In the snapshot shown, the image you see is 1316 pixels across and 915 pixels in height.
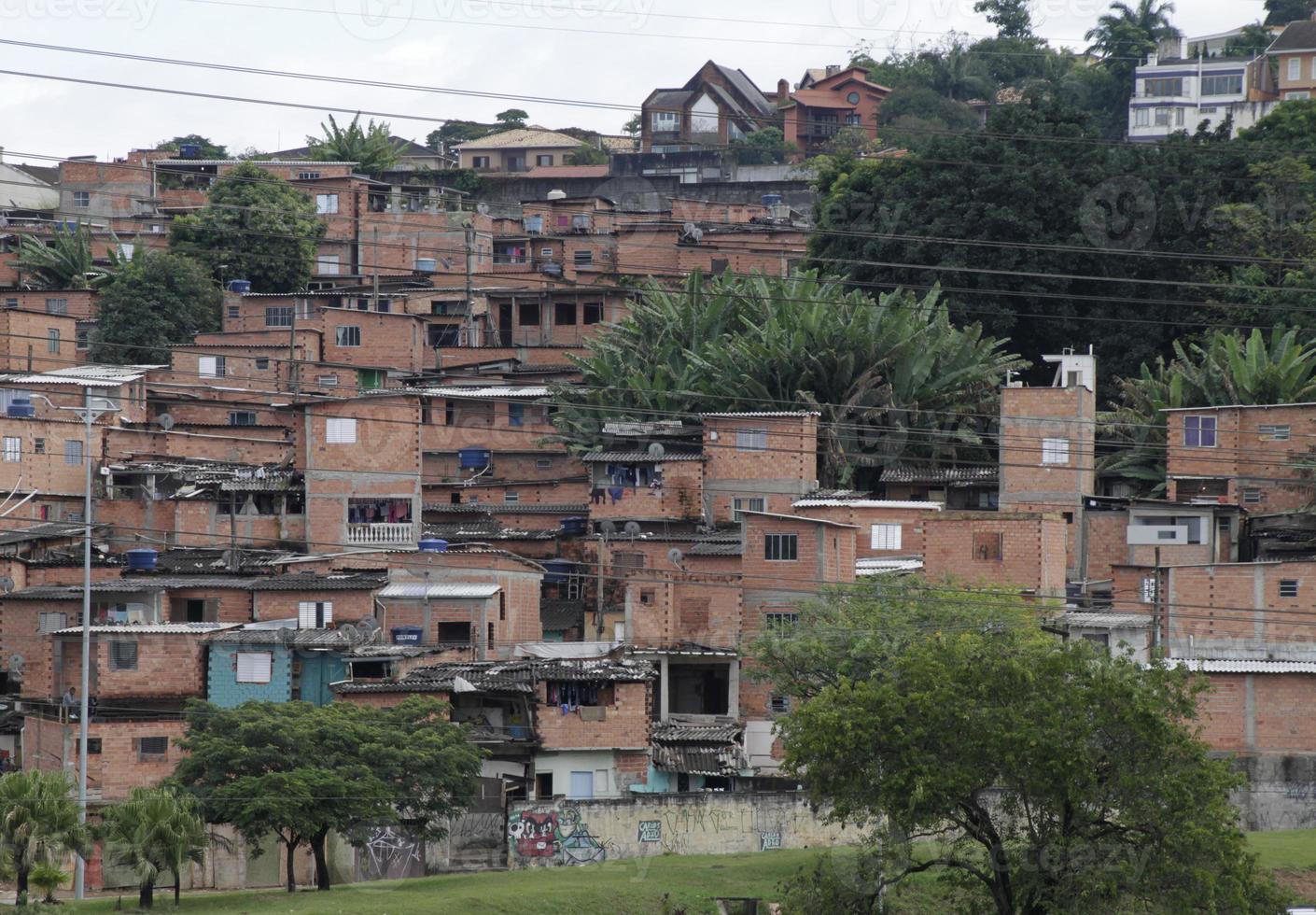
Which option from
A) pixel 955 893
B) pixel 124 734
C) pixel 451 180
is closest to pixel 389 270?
pixel 451 180

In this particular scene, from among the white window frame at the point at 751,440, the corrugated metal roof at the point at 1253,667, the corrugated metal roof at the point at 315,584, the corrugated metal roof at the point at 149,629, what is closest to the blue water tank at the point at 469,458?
the white window frame at the point at 751,440

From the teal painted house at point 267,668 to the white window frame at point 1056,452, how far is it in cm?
2034

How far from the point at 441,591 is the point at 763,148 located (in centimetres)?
6665

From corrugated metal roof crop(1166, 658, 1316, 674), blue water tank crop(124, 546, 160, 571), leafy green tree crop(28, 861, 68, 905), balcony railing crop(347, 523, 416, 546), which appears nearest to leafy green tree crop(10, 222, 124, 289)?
balcony railing crop(347, 523, 416, 546)

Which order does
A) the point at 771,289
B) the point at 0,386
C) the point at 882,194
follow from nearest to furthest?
the point at 0,386 → the point at 771,289 → the point at 882,194

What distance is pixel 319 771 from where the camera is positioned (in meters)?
38.9

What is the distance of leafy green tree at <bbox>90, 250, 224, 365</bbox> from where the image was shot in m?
74.4

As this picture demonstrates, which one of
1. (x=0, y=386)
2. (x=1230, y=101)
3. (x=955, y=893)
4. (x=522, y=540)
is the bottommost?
(x=955, y=893)

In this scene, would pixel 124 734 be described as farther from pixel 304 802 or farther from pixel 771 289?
pixel 771 289

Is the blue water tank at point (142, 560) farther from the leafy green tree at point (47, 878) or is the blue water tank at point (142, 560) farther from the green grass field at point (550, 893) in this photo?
the leafy green tree at point (47, 878)

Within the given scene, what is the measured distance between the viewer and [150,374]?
219 feet

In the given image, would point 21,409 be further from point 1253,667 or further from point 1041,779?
point 1041,779

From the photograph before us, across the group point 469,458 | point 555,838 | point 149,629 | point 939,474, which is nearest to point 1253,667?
point 555,838

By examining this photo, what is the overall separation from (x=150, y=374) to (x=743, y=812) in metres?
32.2
